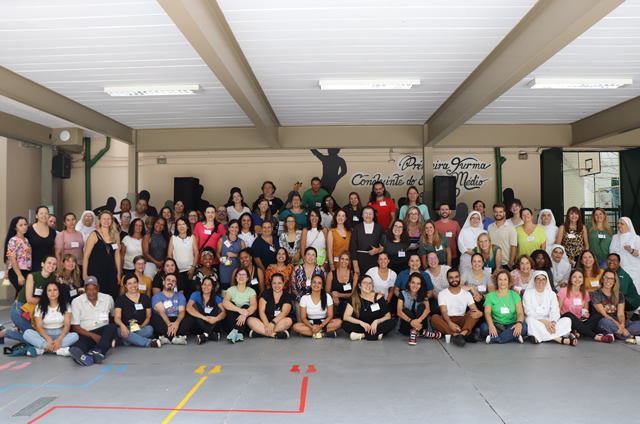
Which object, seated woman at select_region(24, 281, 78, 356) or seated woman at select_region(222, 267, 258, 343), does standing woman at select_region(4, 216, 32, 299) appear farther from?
seated woman at select_region(222, 267, 258, 343)

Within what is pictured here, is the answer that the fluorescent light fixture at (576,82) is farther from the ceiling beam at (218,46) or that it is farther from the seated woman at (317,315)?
the seated woman at (317,315)

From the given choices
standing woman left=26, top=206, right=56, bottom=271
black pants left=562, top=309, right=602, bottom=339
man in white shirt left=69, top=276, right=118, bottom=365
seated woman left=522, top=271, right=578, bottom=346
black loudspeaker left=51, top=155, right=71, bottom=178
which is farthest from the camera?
black loudspeaker left=51, top=155, right=71, bottom=178

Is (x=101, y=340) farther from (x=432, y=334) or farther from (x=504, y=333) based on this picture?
(x=504, y=333)

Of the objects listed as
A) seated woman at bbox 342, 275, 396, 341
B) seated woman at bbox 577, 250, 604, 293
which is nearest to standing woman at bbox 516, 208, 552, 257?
seated woman at bbox 577, 250, 604, 293

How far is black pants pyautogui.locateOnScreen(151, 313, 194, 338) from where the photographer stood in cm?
520

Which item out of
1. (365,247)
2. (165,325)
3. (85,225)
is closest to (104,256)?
(85,225)

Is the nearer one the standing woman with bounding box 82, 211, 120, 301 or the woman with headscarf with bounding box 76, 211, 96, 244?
the standing woman with bounding box 82, 211, 120, 301

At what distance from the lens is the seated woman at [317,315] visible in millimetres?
5359

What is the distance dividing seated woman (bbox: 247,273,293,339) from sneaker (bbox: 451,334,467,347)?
1.77 m

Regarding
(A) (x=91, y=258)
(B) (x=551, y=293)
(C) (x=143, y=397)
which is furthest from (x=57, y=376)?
(B) (x=551, y=293)

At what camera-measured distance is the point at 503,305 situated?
5199 millimetres

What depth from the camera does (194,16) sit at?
3.20 meters

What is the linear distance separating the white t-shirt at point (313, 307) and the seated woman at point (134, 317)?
1592 millimetres

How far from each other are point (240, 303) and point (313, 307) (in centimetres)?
84
